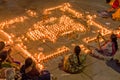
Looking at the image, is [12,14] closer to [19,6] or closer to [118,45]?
[19,6]

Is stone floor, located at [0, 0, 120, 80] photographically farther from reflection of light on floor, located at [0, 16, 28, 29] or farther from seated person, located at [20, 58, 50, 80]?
seated person, located at [20, 58, 50, 80]

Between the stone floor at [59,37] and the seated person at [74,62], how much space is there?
18 centimetres

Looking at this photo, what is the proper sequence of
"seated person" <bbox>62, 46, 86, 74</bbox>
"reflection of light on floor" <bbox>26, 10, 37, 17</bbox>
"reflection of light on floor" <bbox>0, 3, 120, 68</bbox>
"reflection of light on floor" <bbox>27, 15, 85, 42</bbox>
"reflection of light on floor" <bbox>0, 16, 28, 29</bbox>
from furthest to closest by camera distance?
"reflection of light on floor" <bbox>26, 10, 37, 17</bbox> → "reflection of light on floor" <bbox>0, 16, 28, 29</bbox> → "reflection of light on floor" <bbox>27, 15, 85, 42</bbox> → "reflection of light on floor" <bbox>0, 3, 120, 68</bbox> → "seated person" <bbox>62, 46, 86, 74</bbox>

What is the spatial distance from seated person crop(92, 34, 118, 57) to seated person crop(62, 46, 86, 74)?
888 mm

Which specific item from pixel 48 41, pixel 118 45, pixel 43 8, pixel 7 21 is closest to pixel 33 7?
pixel 43 8

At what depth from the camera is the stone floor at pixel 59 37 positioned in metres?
10.6

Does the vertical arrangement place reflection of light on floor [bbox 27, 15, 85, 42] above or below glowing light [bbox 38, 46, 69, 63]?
above

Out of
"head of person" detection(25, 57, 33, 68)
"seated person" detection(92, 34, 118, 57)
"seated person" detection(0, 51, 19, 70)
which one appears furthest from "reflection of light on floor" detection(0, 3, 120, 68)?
"head of person" detection(25, 57, 33, 68)

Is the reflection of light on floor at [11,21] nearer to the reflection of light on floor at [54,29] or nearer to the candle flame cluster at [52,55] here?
the reflection of light on floor at [54,29]

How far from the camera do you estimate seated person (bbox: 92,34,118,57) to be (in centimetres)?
1090

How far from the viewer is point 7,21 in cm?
1337

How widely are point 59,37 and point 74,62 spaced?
→ 2.27 m

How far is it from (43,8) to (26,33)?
2.16m

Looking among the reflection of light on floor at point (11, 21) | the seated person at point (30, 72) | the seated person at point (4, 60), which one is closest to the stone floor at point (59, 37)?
the reflection of light on floor at point (11, 21)
